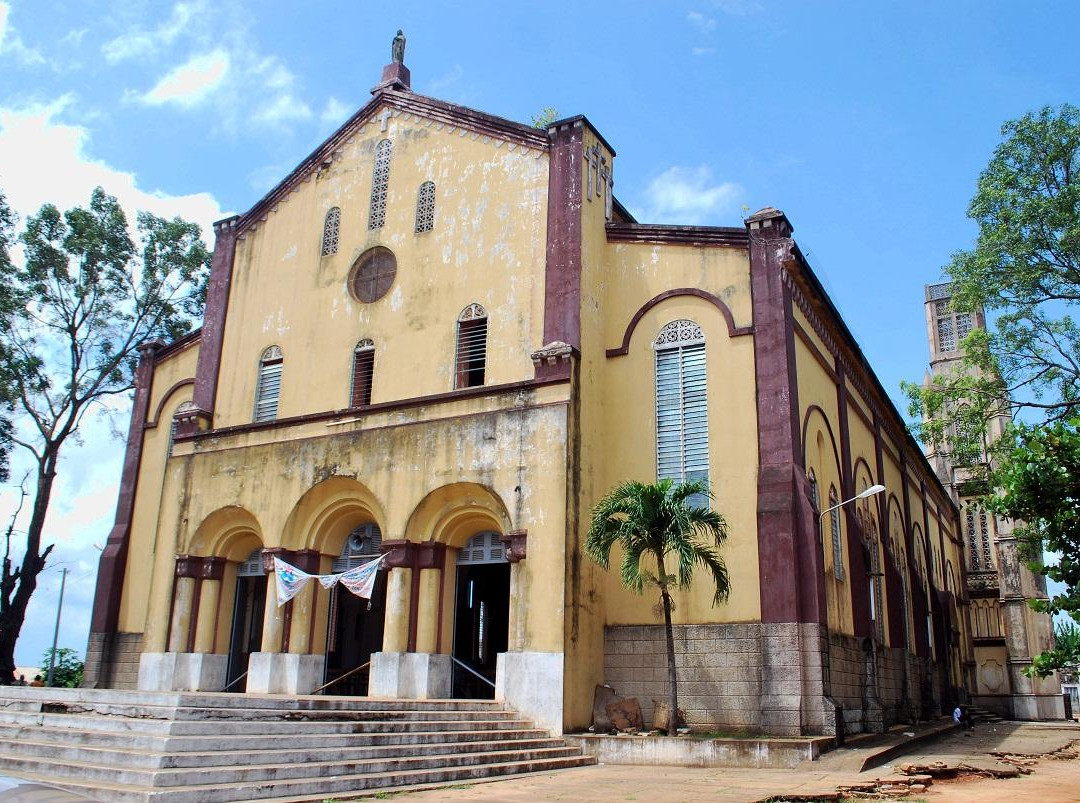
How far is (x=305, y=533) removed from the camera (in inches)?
811

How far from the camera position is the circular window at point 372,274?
22.2 meters

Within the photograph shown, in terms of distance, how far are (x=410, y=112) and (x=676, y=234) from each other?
774cm

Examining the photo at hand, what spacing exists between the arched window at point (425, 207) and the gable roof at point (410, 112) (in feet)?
5.23

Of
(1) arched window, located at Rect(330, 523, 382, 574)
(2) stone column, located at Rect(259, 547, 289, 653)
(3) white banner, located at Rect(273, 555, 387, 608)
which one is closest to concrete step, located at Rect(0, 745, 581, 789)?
(3) white banner, located at Rect(273, 555, 387, 608)

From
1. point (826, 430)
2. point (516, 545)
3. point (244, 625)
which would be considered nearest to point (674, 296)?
point (826, 430)

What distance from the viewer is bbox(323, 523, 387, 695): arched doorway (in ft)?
68.1

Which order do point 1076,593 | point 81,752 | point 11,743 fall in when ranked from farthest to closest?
point 11,743
point 81,752
point 1076,593

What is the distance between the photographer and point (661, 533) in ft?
51.8

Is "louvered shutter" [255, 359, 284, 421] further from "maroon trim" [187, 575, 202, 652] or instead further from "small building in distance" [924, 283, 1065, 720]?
"small building in distance" [924, 283, 1065, 720]

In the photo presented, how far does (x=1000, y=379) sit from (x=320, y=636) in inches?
660

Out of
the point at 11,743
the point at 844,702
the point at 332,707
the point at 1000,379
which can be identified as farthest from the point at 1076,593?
the point at 1000,379

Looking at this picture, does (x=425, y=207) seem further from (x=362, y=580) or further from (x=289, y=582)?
(x=289, y=582)

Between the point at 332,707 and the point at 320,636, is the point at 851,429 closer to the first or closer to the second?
the point at 320,636

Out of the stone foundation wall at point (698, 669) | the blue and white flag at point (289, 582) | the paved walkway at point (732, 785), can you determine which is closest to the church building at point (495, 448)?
the stone foundation wall at point (698, 669)
